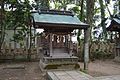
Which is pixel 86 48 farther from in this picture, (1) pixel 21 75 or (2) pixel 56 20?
(1) pixel 21 75

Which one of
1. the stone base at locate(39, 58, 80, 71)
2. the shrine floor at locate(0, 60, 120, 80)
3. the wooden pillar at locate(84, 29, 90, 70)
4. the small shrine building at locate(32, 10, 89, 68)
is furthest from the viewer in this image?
the stone base at locate(39, 58, 80, 71)

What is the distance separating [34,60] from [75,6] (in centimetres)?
971

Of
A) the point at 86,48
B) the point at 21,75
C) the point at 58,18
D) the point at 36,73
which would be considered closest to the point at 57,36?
the point at 58,18

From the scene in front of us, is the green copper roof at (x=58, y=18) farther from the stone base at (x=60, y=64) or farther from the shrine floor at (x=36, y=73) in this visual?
the shrine floor at (x=36, y=73)

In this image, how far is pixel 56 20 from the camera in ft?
40.2

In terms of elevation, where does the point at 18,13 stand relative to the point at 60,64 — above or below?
above

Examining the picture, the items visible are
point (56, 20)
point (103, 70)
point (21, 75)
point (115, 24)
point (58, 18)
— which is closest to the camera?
point (21, 75)

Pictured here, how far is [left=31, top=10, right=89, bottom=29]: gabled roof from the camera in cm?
1130

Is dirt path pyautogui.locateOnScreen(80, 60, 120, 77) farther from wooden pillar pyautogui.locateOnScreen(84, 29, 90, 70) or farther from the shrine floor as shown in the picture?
wooden pillar pyautogui.locateOnScreen(84, 29, 90, 70)

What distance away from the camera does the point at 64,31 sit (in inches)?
505

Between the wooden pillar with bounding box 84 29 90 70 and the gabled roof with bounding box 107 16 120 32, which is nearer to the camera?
the wooden pillar with bounding box 84 29 90 70

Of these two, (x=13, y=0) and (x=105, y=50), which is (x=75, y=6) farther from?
(x=13, y=0)

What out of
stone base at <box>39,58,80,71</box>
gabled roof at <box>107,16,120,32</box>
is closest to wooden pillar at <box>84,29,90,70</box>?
stone base at <box>39,58,80,71</box>

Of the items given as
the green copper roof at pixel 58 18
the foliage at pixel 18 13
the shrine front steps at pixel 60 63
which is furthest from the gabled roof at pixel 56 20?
the foliage at pixel 18 13
